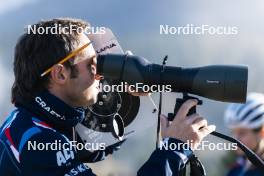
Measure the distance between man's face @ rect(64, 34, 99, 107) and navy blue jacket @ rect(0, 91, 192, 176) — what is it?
0.17 feet

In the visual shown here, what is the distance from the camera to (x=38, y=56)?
3.16 m

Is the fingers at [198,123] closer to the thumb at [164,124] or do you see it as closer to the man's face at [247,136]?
the thumb at [164,124]

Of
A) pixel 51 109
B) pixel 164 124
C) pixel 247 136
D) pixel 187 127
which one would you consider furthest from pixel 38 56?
pixel 247 136

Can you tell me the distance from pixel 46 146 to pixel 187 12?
7.83 metres

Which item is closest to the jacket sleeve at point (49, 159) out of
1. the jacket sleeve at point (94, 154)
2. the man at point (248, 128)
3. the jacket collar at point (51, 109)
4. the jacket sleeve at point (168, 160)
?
the jacket collar at point (51, 109)

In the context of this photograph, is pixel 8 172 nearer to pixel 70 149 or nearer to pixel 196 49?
pixel 70 149

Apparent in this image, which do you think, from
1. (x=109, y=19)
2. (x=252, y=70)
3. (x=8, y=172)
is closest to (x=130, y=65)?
(x=8, y=172)

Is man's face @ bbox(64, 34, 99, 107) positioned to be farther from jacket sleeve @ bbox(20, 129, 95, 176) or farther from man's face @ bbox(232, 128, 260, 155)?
man's face @ bbox(232, 128, 260, 155)

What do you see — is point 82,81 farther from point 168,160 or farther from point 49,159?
point 168,160

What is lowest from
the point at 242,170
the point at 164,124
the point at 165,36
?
the point at 165,36

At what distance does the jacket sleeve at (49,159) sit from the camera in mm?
2900

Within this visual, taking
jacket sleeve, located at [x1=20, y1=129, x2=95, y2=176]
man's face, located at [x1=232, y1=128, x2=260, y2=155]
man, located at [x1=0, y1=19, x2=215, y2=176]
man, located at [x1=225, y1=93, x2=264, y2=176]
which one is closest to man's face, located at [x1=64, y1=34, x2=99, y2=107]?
man, located at [x1=0, y1=19, x2=215, y2=176]

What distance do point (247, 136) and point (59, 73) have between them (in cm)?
194

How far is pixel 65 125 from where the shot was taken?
10.3 feet
